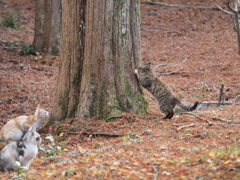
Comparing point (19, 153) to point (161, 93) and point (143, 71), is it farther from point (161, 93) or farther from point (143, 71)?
point (161, 93)

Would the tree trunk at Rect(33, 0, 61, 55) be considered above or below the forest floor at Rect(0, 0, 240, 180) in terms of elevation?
above

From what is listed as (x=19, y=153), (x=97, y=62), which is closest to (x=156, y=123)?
(x=97, y=62)

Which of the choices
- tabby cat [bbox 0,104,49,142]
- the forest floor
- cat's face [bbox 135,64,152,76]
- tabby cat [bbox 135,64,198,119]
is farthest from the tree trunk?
tabby cat [bbox 0,104,49,142]

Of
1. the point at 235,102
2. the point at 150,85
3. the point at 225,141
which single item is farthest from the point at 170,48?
the point at 225,141

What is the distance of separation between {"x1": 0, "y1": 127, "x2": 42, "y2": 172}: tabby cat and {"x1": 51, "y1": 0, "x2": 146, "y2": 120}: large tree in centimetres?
167

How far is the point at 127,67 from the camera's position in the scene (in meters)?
6.60

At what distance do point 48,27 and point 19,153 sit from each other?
30.5 feet

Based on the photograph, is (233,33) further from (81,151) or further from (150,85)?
(81,151)

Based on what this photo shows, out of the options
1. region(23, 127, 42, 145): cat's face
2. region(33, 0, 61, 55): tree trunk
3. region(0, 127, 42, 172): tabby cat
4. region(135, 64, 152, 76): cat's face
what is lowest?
region(0, 127, 42, 172): tabby cat

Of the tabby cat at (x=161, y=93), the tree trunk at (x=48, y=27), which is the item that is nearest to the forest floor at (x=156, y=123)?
the tabby cat at (x=161, y=93)

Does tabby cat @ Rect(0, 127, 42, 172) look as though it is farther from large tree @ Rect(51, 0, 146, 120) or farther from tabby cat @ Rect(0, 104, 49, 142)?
large tree @ Rect(51, 0, 146, 120)

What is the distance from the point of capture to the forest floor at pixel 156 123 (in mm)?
4184

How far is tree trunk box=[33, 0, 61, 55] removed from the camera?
13219mm

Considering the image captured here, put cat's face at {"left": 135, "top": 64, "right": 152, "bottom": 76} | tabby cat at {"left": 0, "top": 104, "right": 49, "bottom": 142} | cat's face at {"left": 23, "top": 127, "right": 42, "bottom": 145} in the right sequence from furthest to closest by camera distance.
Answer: cat's face at {"left": 135, "top": 64, "right": 152, "bottom": 76}, tabby cat at {"left": 0, "top": 104, "right": 49, "bottom": 142}, cat's face at {"left": 23, "top": 127, "right": 42, "bottom": 145}
